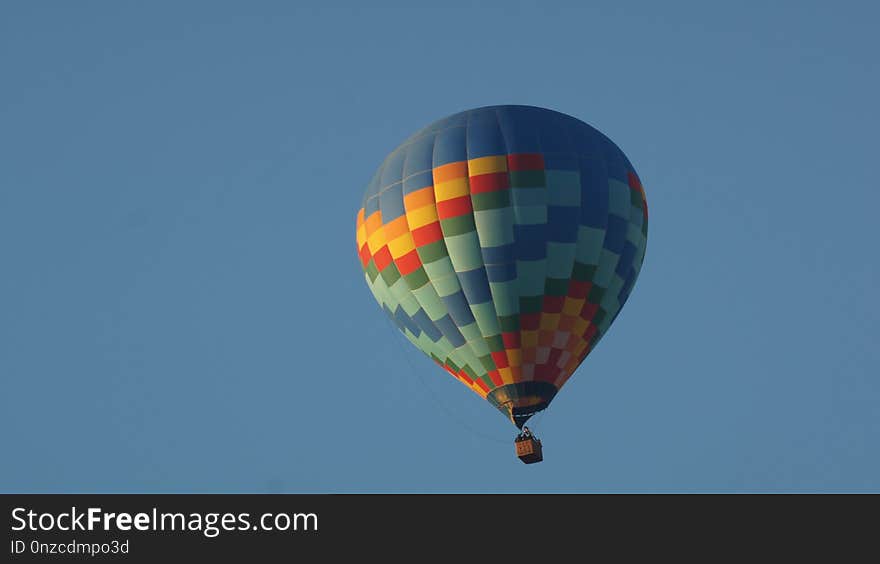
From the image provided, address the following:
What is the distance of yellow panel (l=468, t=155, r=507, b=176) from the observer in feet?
186

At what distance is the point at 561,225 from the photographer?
5634 cm

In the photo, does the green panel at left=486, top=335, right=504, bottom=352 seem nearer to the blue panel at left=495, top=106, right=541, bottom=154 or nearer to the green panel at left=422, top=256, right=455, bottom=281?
the green panel at left=422, top=256, right=455, bottom=281

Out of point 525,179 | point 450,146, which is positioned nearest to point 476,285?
point 525,179

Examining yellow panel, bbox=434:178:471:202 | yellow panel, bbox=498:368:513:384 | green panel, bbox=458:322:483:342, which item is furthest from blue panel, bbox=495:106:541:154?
yellow panel, bbox=498:368:513:384

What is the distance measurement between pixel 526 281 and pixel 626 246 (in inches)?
96.9

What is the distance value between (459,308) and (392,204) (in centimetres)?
255

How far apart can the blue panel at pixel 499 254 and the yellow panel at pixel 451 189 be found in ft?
4.02

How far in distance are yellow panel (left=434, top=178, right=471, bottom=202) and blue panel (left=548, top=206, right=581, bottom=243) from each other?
67.1 inches

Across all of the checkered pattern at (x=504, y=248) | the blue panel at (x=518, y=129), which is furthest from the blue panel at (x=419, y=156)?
the blue panel at (x=518, y=129)

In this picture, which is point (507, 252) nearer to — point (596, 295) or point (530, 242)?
point (530, 242)

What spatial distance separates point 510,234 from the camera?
56.2m

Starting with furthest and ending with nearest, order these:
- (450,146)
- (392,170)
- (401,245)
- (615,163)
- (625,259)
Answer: (615,163), (392,170), (625,259), (450,146), (401,245)
